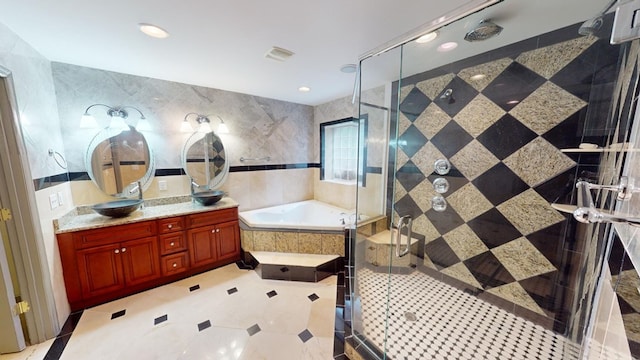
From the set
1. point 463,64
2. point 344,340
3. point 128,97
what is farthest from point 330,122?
point 344,340

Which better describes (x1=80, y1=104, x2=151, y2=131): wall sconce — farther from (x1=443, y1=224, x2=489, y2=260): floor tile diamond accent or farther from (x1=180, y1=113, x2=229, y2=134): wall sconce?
(x1=443, y1=224, x2=489, y2=260): floor tile diamond accent

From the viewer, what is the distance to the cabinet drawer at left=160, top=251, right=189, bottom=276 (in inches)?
90.2

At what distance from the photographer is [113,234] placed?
6.56 ft

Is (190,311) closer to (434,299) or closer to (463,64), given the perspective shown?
(434,299)

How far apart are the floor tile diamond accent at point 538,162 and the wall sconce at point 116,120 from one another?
3.84 m

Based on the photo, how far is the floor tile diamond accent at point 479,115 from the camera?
191 centimetres

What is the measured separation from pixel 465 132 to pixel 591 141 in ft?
2.61

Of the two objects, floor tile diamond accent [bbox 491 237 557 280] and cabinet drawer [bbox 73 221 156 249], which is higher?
cabinet drawer [bbox 73 221 156 249]

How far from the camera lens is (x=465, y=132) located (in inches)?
82.6

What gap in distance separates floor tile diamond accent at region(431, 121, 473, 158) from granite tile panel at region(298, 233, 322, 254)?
171 centimetres

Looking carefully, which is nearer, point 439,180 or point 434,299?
point 434,299

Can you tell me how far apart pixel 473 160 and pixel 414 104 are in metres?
0.90

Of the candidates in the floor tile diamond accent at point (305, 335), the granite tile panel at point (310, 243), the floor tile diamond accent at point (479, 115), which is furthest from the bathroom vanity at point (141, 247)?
the floor tile diamond accent at point (479, 115)

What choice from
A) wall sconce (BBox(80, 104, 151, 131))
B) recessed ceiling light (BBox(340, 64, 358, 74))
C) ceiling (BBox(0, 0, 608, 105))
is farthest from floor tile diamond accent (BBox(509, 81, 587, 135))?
wall sconce (BBox(80, 104, 151, 131))
